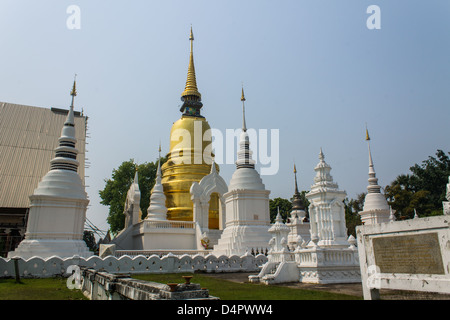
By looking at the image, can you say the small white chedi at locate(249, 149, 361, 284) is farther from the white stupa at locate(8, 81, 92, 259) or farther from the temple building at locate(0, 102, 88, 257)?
the temple building at locate(0, 102, 88, 257)

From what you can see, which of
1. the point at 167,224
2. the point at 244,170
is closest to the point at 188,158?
the point at 167,224

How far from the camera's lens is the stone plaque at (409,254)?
4969 millimetres

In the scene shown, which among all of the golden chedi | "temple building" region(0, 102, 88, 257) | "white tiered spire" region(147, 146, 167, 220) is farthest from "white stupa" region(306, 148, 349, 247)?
"temple building" region(0, 102, 88, 257)

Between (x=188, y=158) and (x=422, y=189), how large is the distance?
3184 cm

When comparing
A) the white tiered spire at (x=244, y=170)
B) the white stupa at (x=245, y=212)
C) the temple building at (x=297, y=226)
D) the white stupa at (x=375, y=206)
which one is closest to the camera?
the white stupa at (x=245, y=212)

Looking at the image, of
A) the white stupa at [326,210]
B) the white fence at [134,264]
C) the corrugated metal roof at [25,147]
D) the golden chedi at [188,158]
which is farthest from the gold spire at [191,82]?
the white stupa at [326,210]

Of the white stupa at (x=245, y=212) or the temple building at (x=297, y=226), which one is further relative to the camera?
the temple building at (x=297, y=226)

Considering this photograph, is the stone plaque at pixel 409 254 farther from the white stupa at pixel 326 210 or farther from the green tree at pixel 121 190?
the green tree at pixel 121 190

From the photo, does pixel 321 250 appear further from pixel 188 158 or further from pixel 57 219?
pixel 188 158

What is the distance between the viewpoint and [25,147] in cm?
3036

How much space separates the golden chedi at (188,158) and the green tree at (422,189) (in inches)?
908

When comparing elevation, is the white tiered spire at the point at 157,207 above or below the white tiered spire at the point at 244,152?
below
